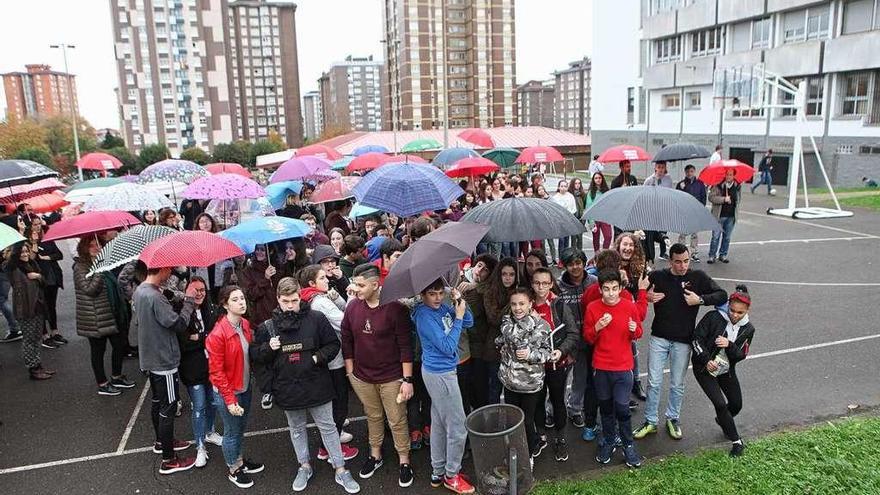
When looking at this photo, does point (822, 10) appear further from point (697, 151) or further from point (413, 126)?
point (413, 126)

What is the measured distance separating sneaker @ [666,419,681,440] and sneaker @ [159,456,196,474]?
14.6 feet

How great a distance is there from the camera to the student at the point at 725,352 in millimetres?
5148

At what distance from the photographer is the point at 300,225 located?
6.66 metres

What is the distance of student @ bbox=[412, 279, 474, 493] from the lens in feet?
15.2

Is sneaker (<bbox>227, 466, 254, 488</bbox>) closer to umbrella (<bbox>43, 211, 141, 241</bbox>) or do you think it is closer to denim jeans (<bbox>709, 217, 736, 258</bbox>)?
umbrella (<bbox>43, 211, 141, 241</bbox>)

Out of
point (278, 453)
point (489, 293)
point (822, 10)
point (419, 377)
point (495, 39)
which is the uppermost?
point (495, 39)

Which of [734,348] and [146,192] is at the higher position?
[146,192]

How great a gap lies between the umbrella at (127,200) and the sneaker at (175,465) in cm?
382

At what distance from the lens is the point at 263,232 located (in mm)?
6289

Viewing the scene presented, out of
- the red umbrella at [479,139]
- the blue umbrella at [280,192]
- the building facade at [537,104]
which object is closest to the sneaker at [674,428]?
the blue umbrella at [280,192]

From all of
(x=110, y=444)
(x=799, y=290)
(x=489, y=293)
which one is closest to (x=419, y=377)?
(x=489, y=293)

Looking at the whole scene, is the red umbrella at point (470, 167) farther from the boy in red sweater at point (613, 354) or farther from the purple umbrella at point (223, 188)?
the boy in red sweater at point (613, 354)

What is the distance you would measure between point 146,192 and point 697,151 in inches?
405

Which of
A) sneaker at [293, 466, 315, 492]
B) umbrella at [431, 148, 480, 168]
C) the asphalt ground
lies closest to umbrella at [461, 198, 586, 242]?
the asphalt ground
